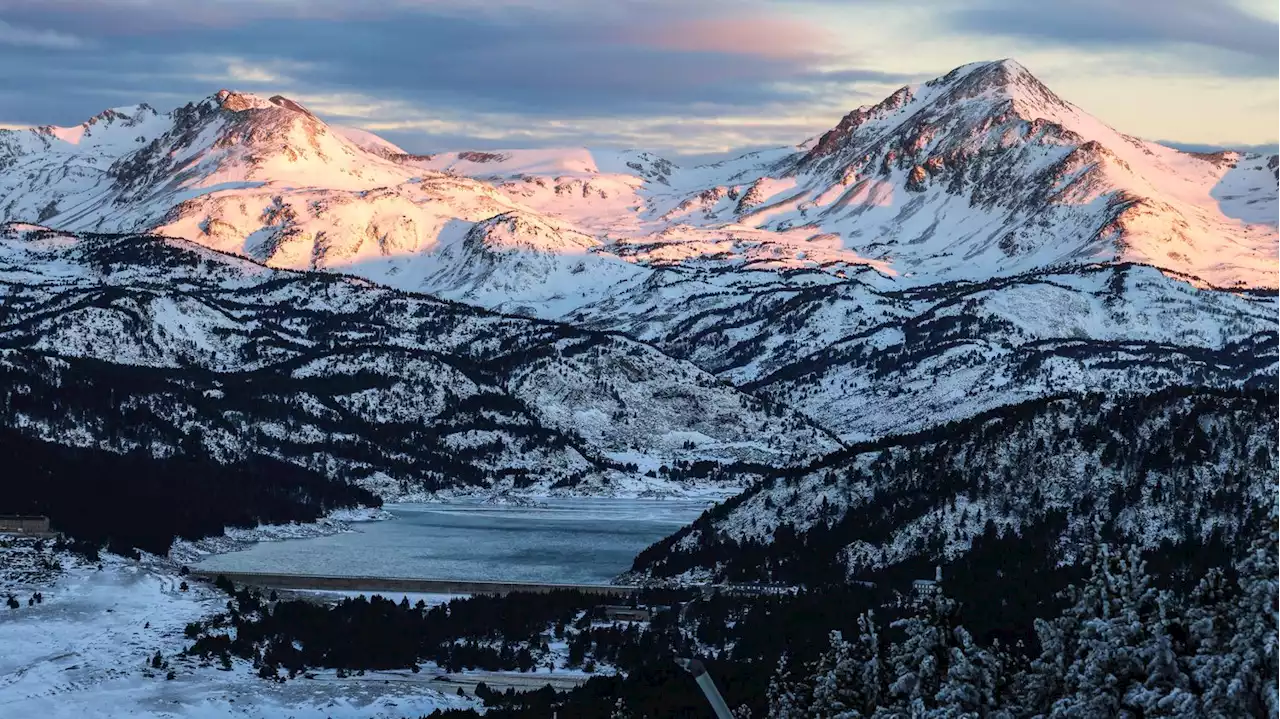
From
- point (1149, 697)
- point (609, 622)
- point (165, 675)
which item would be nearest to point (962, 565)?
point (609, 622)

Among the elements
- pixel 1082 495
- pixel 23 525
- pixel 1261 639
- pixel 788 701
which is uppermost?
pixel 1261 639

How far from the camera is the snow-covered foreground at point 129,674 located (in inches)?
5315

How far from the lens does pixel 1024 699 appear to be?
57531 mm

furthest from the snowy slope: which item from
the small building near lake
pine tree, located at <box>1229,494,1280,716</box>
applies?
pine tree, located at <box>1229,494,1280,716</box>

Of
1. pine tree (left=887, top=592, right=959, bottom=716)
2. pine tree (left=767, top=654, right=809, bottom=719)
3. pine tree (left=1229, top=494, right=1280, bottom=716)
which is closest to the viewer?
pine tree (left=1229, top=494, right=1280, bottom=716)

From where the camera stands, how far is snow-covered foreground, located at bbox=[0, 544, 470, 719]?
443 feet

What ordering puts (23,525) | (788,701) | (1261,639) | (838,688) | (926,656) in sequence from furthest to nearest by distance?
1. (23,525)
2. (788,701)
3. (838,688)
4. (926,656)
5. (1261,639)

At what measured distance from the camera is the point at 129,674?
143 metres

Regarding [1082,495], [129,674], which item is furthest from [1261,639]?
[1082,495]

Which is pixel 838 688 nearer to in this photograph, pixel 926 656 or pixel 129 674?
pixel 926 656

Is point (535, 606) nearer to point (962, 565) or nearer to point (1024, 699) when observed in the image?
point (962, 565)

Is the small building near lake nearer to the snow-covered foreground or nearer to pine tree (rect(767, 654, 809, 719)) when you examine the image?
the snow-covered foreground

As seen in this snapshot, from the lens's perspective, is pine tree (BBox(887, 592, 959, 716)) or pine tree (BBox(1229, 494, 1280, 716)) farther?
pine tree (BBox(887, 592, 959, 716))

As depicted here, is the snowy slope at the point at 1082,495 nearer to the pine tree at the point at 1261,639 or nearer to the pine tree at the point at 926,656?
the pine tree at the point at 926,656
